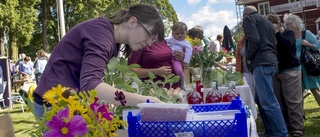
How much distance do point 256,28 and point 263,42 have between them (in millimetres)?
148

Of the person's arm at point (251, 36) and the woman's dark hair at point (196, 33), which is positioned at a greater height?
the woman's dark hair at point (196, 33)

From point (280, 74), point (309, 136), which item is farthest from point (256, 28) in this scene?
point (309, 136)

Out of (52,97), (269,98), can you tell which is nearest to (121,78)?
(52,97)

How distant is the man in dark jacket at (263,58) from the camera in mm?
3910

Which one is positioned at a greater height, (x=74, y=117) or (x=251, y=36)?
(x=251, y=36)

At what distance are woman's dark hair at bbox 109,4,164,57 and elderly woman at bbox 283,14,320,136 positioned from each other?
10.4ft

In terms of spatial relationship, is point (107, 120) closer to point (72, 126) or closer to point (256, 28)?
point (72, 126)

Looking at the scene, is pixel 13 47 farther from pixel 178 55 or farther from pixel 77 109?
pixel 77 109

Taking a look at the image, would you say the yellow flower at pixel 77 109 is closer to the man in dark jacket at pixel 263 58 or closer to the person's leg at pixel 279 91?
the man in dark jacket at pixel 263 58

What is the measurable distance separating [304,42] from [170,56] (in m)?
2.12

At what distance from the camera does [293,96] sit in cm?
448

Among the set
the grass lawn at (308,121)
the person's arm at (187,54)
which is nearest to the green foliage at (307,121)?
the grass lawn at (308,121)

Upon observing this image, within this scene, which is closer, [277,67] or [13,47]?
[277,67]

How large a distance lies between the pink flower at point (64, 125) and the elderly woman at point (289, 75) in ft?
11.8
